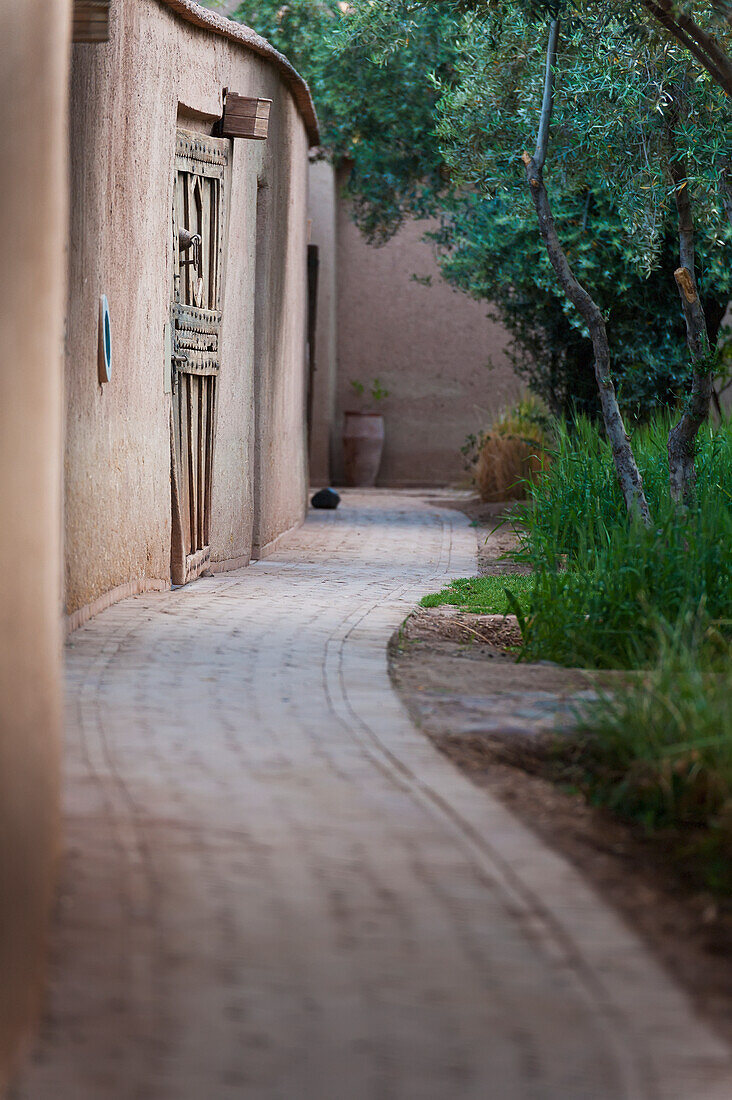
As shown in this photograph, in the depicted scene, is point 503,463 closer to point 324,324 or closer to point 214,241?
point 324,324

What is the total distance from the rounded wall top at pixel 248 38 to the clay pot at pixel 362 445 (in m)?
5.28

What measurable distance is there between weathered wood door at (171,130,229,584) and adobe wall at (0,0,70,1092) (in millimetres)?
3729

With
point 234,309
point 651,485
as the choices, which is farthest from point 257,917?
point 234,309

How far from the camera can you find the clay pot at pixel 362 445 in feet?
50.1

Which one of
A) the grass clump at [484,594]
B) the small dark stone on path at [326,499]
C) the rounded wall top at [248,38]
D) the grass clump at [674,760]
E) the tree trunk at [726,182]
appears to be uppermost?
the rounded wall top at [248,38]

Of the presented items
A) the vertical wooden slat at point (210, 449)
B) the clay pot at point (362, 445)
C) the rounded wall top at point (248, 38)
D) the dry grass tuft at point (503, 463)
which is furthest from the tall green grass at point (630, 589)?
the clay pot at point (362, 445)

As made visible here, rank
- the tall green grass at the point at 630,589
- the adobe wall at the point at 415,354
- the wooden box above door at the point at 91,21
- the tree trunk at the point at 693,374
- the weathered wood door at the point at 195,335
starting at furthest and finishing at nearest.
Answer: the adobe wall at the point at 415,354 < the weathered wood door at the point at 195,335 < the tree trunk at the point at 693,374 < the tall green grass at the point at 630,589 < the wooden box above door at the point at 91,21

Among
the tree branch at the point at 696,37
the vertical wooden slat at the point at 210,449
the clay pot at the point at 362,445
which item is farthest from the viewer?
the clay pot at the point at 362,445

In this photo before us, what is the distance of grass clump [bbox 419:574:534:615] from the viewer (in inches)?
234

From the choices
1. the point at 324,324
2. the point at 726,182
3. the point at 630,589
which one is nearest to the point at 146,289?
the point at 630,589

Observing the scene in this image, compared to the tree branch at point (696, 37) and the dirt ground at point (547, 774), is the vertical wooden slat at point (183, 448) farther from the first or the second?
the tree branch at point (696, 37)

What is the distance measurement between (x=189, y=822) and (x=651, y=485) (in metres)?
4.73

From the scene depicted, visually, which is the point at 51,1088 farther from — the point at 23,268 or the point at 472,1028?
the point at 23,268

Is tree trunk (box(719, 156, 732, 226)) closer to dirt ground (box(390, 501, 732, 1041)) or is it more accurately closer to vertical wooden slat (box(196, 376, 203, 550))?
dirt ground (box(390, 501, 732, 1041))
